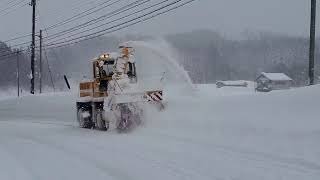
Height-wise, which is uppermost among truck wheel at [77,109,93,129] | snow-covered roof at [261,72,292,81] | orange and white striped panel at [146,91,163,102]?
snow-covered roof at [261,72,292,81]

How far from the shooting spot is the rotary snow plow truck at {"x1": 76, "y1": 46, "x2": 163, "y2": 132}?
19906mm

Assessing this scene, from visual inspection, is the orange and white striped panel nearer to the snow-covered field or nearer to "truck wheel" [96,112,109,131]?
the snow-covered field

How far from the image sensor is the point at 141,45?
22547 millimetres

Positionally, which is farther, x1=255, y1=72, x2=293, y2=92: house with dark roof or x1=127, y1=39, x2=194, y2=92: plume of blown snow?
x1=255, y1=72, x2=293, y2=92: house with dark roof

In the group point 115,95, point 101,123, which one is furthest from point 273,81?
point 115,95

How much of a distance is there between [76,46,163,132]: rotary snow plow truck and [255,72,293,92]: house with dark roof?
167 feet

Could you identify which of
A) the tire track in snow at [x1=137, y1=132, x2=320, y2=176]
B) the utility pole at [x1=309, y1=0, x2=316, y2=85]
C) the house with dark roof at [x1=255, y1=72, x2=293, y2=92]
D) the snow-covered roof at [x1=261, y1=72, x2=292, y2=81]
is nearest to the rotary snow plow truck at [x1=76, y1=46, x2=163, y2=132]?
the tire track in snow at [x1=137, y1=132, x2=320, y2=176]

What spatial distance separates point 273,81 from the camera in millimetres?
76375

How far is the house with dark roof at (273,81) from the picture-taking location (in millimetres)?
72562

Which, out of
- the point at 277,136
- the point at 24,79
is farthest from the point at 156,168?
the point at 24,79

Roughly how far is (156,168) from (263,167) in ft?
7.09

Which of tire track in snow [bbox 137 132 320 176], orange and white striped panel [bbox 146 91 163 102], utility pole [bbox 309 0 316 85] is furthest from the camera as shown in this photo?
utility pole [bbox 309 0 316 85]

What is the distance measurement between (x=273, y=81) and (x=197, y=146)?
64495 millimetres

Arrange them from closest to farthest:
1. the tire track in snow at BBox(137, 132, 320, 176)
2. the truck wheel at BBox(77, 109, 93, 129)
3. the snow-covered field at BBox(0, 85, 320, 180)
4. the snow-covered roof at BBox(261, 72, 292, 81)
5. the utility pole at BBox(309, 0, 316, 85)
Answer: the tire track in snow at BBox(137, 132, 320, 176)
the snow-covered field at BBox(0, 85, 320, 180)
the utility pole at BBox(309, 0, 316, 85)
the truck wheel at BBox(77, 109, 93, 129)
the snow-covered roof at BBox(261, 72, 292, 81)
